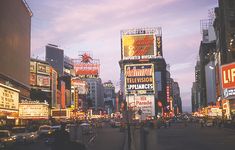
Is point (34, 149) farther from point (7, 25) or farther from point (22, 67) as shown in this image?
point (22, 67)

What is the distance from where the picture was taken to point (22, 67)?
273 feet

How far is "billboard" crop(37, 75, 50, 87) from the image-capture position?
387 feet

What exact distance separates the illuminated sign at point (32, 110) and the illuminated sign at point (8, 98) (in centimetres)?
433

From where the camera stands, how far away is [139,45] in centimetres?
12938

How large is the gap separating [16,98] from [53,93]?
5647cm

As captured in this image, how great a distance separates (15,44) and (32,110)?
12446 mm

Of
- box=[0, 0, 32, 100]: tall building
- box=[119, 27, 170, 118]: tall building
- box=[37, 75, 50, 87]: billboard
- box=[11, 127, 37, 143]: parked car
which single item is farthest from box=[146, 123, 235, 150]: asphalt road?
box=[37, 75, 50, 87]: billboard

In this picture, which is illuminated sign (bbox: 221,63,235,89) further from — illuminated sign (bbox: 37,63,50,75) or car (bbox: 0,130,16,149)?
illuminated sign (bbox: 37,63,50,75)

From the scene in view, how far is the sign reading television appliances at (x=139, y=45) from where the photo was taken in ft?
419

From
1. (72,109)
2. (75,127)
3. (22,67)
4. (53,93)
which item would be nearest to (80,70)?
(72,109)

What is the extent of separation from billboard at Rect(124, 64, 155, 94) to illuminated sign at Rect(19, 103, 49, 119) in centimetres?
4139

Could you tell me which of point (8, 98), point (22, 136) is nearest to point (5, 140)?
point (22, 136)

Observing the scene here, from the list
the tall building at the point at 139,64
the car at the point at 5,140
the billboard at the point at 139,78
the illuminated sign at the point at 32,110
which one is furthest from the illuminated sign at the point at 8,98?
the billboard at the point at 139,78

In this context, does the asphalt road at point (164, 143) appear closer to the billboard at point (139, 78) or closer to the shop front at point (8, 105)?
the shop front at point (8, 105)
